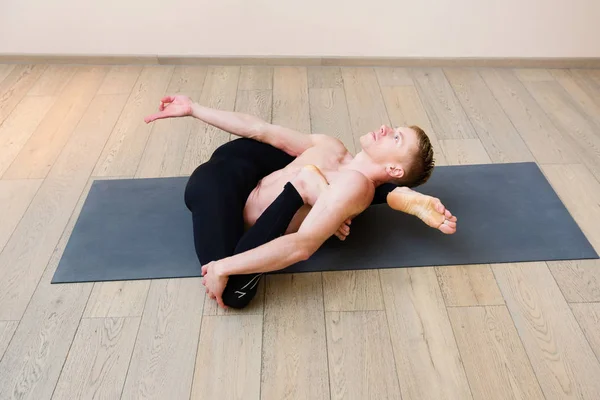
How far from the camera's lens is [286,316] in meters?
1.68

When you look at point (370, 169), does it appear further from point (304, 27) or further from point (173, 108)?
point (304, 27)

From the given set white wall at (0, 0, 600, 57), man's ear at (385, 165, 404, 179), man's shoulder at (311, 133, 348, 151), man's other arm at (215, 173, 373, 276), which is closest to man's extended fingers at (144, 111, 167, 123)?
man's shoulder at (311, 133, 348, 151)

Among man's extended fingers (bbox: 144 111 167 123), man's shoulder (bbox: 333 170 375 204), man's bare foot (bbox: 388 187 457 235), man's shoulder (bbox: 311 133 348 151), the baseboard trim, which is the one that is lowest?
the baseboard trim

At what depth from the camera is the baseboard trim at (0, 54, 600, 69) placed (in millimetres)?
3096

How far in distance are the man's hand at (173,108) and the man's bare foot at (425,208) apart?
0.74 metres

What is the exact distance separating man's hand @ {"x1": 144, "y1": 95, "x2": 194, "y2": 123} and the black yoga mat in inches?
10.9

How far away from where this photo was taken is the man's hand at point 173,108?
6.57 feet

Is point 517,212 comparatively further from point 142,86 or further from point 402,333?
point 142,86

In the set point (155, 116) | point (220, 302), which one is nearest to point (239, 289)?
point (220, 302)

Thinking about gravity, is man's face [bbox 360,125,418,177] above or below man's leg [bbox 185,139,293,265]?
above

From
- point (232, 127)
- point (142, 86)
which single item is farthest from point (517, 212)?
point (142, 86)

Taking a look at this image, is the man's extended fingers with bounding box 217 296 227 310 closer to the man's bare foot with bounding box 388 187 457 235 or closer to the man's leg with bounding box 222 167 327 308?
the man's leg with bounding box 222 167 327 308

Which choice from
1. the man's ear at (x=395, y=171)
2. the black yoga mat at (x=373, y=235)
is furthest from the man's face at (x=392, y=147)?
the black yoga mat at (x=373, y=235)

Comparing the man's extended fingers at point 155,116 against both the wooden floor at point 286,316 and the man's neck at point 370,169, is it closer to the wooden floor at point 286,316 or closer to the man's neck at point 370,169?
the wooden floor at point 286,316
